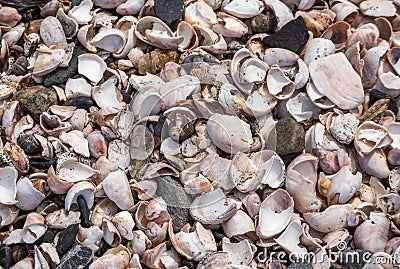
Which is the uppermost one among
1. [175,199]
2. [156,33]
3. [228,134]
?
[156,33]

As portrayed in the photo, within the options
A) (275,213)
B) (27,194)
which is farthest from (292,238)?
(27,194)

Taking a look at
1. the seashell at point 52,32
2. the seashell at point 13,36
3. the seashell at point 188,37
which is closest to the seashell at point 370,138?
the seashell at point 188,37

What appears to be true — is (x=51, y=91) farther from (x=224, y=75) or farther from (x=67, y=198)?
(x=224, y=75)

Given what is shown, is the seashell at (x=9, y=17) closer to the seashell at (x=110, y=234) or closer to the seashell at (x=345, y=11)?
the seashell at (x=110, y=234)

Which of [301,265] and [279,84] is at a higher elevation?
[279,84]

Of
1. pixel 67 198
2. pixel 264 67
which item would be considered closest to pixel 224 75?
pixel 264 67

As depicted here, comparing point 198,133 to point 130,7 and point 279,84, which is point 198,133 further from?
point 130,7
